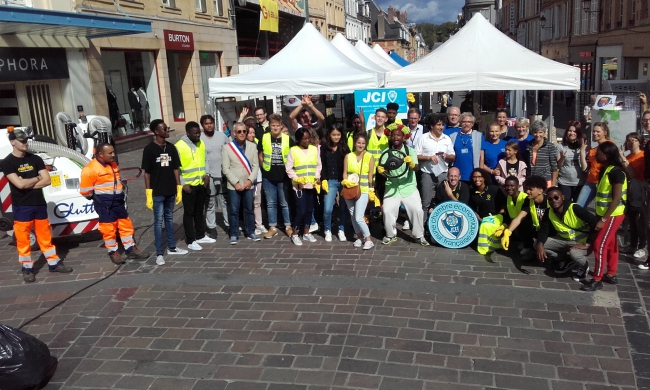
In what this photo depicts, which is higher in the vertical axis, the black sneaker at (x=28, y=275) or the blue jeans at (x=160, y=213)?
the blue jeans at (x=160, y=213)

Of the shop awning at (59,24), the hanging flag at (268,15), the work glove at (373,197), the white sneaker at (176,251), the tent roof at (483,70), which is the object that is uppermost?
the hanging flag at (268,15)

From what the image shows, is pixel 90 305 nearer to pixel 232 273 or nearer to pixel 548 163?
pixel 232 273

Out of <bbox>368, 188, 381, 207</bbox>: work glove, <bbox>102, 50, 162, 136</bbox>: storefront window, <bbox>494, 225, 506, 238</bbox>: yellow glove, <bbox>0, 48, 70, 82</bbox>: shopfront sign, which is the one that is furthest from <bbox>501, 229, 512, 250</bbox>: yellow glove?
<bbox>102, 50, 162, 136</bbox>: storefront window

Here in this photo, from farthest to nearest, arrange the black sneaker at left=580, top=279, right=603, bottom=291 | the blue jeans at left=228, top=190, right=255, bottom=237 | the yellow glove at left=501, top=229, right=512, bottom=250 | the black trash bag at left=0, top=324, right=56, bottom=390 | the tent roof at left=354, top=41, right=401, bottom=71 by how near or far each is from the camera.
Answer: the tent roof at left=354, top=41, right=401, bottom=71
the blue jeans at left=228, top=190, right=255, bottom=237
the yellow glove at left=501, top=229, right=512, bottom=250
the black sneaker at left=580, top=279, right=603, bottom=291
the black trash bag at left=0, top=324, right=56, bottom=390

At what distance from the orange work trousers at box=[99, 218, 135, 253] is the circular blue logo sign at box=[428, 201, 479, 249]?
13.2 ft

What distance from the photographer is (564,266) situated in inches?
245

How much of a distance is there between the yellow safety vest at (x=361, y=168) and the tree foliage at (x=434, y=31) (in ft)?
441

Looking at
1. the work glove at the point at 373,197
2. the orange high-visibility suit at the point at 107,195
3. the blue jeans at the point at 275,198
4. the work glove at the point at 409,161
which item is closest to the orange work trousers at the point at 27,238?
the orange high-visibility suit at the point at 107,195

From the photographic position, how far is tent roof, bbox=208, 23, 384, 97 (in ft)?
31.9

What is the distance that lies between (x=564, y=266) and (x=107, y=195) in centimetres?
560

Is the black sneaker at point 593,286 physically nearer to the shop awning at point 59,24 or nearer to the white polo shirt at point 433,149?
the white polo shirt at point 433,149

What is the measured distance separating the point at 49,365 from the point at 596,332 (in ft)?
15.1

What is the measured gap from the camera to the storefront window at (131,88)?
18328 millimetres

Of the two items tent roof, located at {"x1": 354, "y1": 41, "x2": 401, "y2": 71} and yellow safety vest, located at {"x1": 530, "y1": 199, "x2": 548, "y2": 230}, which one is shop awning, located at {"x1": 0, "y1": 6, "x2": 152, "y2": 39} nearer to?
tent roof, located at {"x1": 354, "y1": 41, "x2": 401, "y2": 71}
